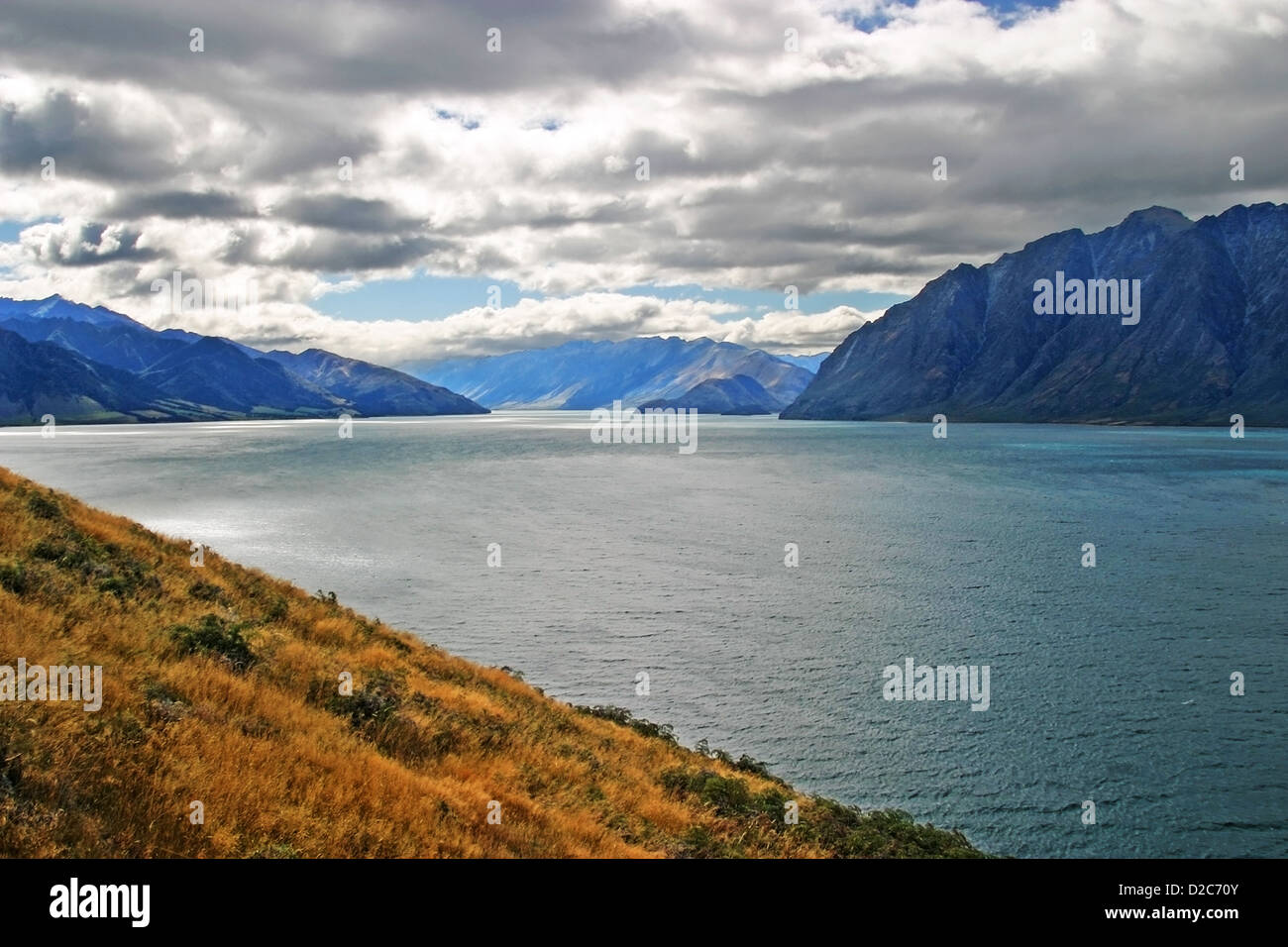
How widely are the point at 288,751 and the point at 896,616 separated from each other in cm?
4336

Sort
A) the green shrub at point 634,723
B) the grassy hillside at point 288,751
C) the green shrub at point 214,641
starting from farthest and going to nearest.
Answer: the green shrub at point 634,723 < the green shrub at point 214,641 < the grassy hillside at point 288,751

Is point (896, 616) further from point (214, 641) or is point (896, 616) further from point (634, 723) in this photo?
point (214, 641)

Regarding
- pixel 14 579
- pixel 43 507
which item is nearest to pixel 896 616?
pixel 43 507

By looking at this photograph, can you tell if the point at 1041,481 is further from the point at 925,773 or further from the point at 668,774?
the point at 668,774

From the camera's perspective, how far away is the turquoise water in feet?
97.2

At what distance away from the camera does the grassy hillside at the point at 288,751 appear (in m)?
11.5

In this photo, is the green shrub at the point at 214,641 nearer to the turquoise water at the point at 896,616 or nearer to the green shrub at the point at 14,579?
the green shrub at the point at 14,579

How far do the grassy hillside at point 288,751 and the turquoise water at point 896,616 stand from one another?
6.51 m

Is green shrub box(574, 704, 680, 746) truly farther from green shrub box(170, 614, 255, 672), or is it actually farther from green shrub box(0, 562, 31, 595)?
green shrub box(0, 562, 31, 595)

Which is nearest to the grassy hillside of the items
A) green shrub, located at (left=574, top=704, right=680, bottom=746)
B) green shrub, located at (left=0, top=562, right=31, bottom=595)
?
green shrub, located at (left=0, top=562, right=31, bottom=595)

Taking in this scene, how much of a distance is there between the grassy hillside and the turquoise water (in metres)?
6.51

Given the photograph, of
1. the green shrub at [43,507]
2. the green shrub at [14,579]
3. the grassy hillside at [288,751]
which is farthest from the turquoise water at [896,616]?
the green shrub at [14,579]
